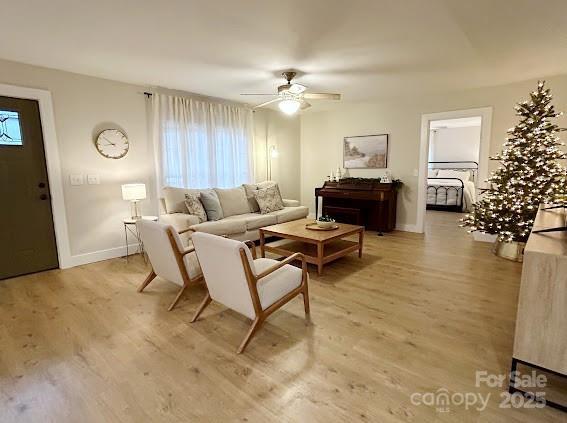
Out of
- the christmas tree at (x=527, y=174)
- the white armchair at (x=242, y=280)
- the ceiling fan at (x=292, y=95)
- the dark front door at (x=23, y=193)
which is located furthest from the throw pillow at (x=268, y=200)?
the christmas tree at (x=527, y=174)

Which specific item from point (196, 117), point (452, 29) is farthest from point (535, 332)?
point (196, 117)

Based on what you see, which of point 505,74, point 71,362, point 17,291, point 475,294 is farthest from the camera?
point 505,74

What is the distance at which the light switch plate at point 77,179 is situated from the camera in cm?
378

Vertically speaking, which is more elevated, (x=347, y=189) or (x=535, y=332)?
(x=347, y=189)

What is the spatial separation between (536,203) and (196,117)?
4.96 m

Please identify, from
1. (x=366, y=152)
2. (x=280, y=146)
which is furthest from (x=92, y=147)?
(x=366, y=152)

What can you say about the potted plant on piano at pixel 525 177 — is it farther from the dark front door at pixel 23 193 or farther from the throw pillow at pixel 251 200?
the dark front door at pixel 23 193

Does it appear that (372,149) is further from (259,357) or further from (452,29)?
(259,357)

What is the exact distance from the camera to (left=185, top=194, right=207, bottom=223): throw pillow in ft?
13.8

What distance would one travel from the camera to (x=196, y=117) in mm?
4988

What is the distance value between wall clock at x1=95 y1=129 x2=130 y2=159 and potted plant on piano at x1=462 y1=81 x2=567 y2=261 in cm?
501

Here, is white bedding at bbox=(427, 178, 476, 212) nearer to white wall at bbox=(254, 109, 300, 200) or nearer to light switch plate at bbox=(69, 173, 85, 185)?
white wall at bbox=(254, 109, 300, 200)

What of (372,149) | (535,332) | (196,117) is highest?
(196,117)

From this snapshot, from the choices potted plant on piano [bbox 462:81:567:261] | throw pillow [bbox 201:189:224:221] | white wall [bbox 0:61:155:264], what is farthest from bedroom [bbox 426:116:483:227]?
white wall [bbox 0:61:155:264]
